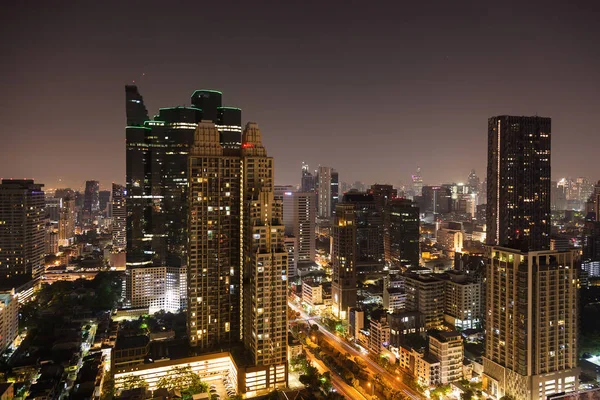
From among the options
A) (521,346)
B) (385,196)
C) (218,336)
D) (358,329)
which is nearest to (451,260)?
(385,196)

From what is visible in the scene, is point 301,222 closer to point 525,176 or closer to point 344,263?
point 344,263

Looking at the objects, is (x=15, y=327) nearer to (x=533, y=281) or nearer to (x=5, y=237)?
(x=5, y=237)

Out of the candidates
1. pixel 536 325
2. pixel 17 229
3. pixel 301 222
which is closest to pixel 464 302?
pixel 536 325

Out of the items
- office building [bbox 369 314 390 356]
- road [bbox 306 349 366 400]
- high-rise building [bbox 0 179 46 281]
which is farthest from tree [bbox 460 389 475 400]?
high-rise building [bbox 0 179 46 281]

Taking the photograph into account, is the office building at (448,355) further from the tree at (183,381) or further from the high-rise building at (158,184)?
the high-rise building at (158,184)

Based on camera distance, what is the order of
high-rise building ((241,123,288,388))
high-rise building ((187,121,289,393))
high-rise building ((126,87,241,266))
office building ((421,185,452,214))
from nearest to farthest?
high-rise building ((241,123,288,388))
high-rise building ((187,121,289,393))
high-rise building ((126,87,241,266))
office building ((421,185,452,214))

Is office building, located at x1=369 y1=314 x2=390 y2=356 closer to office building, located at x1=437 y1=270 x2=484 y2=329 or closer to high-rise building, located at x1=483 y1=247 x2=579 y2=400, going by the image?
high-rise building, located at x1=483 y1=247 x2=579 y2=400
